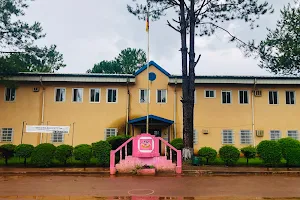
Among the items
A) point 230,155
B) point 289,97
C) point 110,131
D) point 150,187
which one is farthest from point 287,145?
point 110,131

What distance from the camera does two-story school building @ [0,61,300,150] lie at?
20.5 meters

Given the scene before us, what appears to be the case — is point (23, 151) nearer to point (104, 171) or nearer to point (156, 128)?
point (104, 171)

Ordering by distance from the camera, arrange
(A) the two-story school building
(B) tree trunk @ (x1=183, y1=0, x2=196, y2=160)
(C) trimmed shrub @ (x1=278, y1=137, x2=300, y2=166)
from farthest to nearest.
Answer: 1. (A) the two-story school building
2. (B) tree trunk @ (x1=183, y1=0, x2=196, y2=160)
3. (C) trimmed shrub @ (x1=278, y1=137, x2=300, y2=166)

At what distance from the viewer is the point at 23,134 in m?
20.3

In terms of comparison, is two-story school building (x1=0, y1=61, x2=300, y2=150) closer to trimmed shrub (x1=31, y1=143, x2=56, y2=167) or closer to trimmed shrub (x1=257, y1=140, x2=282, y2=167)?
trimmed shrub (x1=31, y1=143, x2=56, y2=167)

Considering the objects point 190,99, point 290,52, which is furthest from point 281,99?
point 190,99

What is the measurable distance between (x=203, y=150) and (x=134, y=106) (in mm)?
7540

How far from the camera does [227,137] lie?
20.9 m

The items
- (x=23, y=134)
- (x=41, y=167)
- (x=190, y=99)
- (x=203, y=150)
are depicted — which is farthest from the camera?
(x=23, y=134)

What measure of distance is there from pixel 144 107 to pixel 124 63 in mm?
31470

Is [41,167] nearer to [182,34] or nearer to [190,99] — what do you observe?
[190,99]

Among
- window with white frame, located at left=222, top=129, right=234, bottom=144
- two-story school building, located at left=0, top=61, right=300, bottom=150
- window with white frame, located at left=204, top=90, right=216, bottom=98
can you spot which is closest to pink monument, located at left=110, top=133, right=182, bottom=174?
two-story school building, located at left=0, top=61, right=300, bottom=150

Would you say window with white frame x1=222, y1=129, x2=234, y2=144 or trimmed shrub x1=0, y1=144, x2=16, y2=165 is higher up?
window with white frame x1=222, y1=129, x2=234, y2=144

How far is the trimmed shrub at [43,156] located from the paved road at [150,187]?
8.72ft
